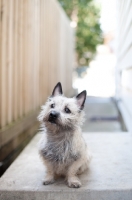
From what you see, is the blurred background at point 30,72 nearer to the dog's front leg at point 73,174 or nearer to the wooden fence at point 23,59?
the wooden fence at point 23,59

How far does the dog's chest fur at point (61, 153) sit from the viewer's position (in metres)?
2.62

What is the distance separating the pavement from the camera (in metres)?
6.35

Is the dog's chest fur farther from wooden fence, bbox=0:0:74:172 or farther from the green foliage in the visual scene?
the green foliage

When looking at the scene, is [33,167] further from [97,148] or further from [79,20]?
[79,20]

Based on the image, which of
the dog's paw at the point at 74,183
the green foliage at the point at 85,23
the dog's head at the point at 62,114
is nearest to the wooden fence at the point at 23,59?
the dog's head at the point at 62,114

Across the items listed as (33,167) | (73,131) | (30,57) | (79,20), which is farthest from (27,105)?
(79,20)

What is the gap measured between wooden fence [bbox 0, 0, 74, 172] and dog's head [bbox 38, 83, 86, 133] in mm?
1145

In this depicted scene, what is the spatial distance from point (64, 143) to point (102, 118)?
477 centimetres

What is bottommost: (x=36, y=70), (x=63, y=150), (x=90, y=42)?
(x=63, y=150)

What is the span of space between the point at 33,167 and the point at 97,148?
975mm

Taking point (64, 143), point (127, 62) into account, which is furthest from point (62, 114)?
point (127, 62)

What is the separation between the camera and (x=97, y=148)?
3.81 meters

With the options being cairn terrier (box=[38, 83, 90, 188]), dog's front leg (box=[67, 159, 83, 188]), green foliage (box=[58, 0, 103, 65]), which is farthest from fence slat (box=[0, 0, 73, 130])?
green foliage (box=[58, 0, 103, 65])

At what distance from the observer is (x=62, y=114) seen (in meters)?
2.48
